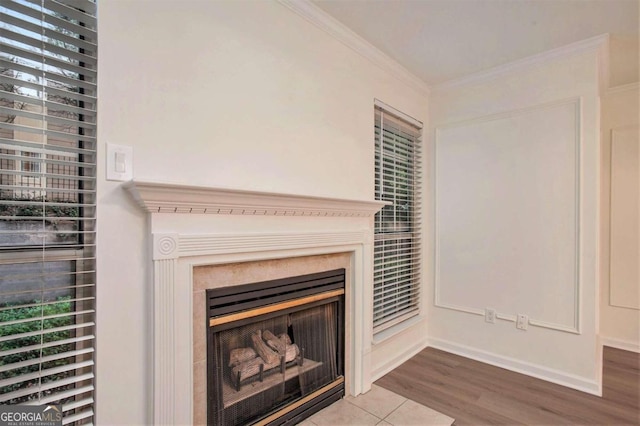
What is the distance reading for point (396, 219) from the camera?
296cm

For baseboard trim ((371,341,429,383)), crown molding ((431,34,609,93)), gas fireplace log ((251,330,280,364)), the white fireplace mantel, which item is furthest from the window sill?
crown molding ((431,34,609,93))

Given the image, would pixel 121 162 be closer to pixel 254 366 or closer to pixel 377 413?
pixel 254 366

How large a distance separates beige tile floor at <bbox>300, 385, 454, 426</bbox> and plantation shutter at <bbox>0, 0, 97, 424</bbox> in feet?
4.22

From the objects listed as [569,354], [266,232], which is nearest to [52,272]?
[266,232]

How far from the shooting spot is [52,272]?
121 cm

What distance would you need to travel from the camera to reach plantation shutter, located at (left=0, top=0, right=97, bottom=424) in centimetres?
114

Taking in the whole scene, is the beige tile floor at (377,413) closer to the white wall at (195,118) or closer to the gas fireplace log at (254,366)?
the gas fireplace log at (254,366)

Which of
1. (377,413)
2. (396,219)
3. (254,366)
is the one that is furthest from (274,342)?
(396,219)

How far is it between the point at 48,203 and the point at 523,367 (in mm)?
3320

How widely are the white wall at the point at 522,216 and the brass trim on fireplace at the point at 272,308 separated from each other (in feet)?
4.92

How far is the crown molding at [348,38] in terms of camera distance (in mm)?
1993

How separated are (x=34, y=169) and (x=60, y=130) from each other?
0.18 m

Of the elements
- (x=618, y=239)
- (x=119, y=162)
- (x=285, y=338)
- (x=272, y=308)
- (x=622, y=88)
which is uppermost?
(x=622, y=88)

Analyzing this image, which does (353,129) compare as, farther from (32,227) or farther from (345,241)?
(32,227)
